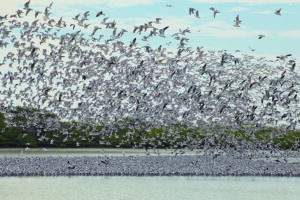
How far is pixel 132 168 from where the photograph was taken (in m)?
43.7

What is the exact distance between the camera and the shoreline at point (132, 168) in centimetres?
4212

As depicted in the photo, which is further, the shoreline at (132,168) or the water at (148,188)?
the shoreline at (132,168)

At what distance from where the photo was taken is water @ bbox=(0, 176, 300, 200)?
2984 centimetres

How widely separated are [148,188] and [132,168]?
10.4 meters

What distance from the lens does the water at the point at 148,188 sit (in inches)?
1175

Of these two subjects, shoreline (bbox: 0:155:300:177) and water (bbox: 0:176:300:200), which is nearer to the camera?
water (bbox: 0:176:300:200)

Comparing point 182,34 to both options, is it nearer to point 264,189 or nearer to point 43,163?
point 264,189

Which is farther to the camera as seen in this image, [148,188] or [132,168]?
[132,168]

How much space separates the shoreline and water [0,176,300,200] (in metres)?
2.16

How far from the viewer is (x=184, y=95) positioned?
139 feet

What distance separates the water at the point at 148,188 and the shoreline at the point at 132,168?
2156 mm

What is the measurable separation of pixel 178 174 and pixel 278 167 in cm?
1077

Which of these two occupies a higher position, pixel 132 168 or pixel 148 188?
pixel 132 168

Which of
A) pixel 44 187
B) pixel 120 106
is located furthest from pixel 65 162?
pixel 44 187
